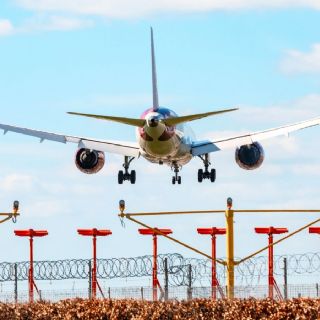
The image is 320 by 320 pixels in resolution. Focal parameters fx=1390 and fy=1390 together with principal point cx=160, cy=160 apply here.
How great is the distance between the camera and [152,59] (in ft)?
323

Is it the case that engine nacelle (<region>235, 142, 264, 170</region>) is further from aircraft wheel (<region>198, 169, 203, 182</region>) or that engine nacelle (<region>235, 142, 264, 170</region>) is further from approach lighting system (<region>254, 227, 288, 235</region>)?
approach lighting system (<region>254, 227, 288, 235</region>)

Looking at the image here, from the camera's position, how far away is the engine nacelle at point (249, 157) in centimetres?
9344

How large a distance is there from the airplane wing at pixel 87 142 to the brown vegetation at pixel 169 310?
42.5 meters

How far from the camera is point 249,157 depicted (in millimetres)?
93625

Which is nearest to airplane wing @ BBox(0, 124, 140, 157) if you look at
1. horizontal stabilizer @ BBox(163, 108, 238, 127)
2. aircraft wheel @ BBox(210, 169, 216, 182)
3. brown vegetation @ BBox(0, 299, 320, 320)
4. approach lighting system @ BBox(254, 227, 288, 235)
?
aircraft wheel @ BBox(210, 169, 216, 182)

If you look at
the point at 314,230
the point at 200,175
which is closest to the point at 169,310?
the point at 314,230

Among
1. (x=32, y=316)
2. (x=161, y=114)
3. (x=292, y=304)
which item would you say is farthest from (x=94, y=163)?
(x=292, y=304)

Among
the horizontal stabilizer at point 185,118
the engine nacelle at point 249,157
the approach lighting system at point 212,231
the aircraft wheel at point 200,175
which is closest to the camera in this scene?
the approach lighting system at point 212,231

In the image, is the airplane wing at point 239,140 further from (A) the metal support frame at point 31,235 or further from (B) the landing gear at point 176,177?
(A) the metal support frame at point 31,235

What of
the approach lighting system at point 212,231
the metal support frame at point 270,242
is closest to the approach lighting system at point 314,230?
the metal support frame at point 270,242

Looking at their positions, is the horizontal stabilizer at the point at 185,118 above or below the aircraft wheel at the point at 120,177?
above

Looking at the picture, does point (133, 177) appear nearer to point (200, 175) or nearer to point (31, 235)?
point (200, 175)

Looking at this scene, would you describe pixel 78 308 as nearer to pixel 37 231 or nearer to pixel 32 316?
pixel 32 316

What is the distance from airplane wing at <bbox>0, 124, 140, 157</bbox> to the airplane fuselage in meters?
4.62
